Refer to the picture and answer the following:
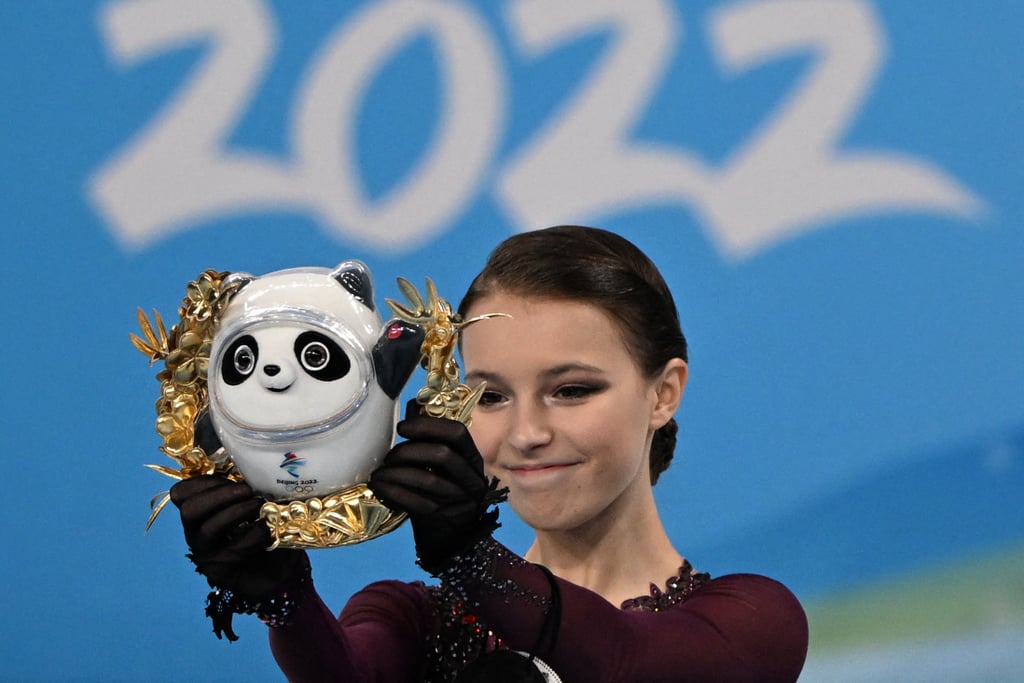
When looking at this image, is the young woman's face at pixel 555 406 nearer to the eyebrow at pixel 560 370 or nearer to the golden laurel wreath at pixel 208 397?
the eyebrow at pixel 560 370

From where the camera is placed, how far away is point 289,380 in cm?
146

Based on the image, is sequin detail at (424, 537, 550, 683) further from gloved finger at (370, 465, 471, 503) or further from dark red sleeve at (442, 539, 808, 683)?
gloved finger at (370, 465, 471, 503)

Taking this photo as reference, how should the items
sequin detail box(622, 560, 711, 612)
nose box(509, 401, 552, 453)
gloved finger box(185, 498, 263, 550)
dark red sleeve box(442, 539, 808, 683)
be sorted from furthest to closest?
sequin detail box(622, 560, 711, 612) < nose box(509, 401, 552, 453) < dark red sleeve box(442, 539, 808, 683) < gloved finger box(185, 498, 263, 550)

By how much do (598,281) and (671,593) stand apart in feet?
1.37

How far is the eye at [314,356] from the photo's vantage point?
147 centimetres

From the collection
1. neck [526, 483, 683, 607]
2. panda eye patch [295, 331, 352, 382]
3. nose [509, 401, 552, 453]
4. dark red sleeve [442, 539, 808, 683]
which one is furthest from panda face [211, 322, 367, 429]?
neck [526, 483, 683, 607]

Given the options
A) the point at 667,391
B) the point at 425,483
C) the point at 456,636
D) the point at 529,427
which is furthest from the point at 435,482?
the point at 667,391

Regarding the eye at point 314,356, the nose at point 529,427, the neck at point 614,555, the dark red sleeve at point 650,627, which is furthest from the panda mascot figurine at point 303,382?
the neck at point 614,555

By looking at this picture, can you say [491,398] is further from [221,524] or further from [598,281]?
[221,524]

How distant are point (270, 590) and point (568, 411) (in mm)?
495

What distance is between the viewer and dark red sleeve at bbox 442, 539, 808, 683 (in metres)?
1.57

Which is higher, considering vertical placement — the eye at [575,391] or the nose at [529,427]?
the eye at [575,391]

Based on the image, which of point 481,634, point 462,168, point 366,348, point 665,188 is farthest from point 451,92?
point 366,348

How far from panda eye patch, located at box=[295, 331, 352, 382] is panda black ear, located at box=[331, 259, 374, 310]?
0.07 meters
